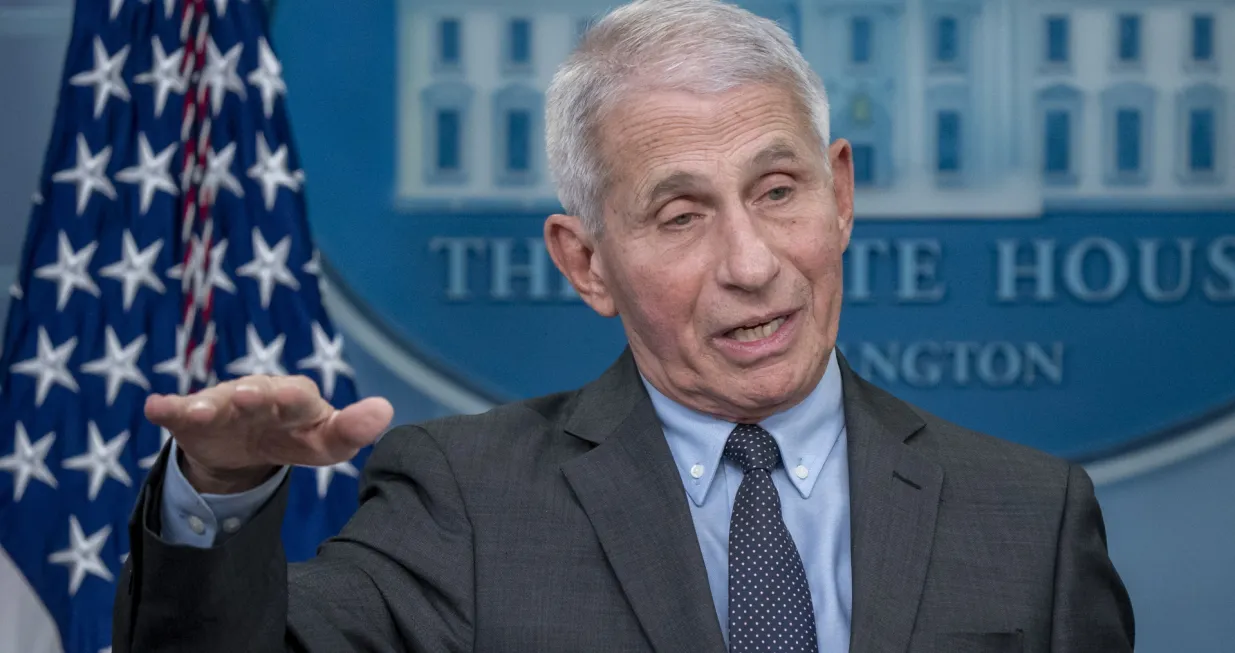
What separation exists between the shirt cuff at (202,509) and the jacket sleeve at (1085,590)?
1.04 metres

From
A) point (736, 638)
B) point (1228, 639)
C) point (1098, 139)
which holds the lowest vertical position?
point (1228, 639)

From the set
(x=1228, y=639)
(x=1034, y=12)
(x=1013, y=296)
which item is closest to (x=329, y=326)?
(x=1013, y=296)

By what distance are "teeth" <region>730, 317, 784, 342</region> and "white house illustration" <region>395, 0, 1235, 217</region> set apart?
1.33m

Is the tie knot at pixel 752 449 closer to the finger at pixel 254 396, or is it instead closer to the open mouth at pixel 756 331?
the open mouth at pixel 756 331

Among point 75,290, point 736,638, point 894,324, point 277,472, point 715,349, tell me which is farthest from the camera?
point 894,324

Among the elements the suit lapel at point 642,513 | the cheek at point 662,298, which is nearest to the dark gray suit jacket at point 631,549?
the suit lapel at point 642,513

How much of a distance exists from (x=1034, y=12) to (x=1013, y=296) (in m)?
0.66

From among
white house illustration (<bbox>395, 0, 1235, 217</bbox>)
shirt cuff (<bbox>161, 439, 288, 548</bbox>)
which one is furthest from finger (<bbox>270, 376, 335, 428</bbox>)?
white house illustration (<bbox>395, 0, 1235, 217</bbox>)

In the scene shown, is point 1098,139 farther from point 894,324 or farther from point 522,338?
point 522,338

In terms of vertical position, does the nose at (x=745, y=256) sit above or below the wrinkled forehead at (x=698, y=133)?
below

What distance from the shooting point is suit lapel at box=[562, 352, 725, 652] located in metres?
1.70

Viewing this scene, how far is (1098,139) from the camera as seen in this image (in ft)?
10.1

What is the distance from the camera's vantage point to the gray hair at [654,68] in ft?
6.12

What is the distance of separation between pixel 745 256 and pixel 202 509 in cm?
78
